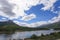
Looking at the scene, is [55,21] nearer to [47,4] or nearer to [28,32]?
[47,4]

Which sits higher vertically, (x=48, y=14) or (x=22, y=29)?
(x=48, y=14)

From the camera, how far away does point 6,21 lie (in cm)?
227

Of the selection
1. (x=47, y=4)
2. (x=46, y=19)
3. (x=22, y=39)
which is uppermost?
(x=47, y=4)

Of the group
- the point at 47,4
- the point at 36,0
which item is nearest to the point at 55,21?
the point at 47,4

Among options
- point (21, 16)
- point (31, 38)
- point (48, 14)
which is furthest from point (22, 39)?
point (48, 14)

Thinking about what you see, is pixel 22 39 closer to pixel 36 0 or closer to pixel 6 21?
pixel 6 21

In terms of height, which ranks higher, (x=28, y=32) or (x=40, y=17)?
(x=40, y=17)

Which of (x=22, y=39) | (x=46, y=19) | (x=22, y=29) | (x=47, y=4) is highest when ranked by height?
(x=47, y=4)

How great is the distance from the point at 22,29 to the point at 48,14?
0.48 m

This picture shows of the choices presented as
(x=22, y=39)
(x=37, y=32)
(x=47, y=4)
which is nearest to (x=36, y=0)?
(x=47, y=4)

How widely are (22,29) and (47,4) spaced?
0.56m

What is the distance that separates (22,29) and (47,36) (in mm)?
403

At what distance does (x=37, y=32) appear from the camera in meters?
2.31

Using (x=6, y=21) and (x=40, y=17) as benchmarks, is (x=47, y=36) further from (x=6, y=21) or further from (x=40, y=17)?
(x=6, y=21)
